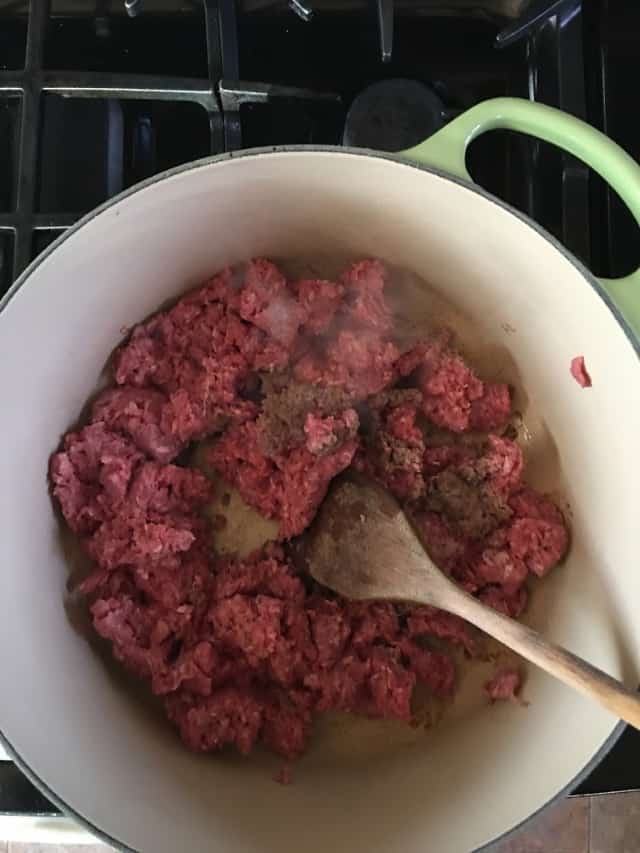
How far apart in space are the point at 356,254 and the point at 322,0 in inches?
14.5

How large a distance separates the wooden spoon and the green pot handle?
42 cm

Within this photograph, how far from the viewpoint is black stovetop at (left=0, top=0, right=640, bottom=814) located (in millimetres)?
1229

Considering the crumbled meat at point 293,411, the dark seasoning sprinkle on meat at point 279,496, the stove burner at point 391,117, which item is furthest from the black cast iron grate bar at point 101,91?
the crumbled meat at point 293,411

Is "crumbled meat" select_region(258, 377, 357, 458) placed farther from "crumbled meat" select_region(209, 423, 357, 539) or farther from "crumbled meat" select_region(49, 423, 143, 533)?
"crumbled meat" select_region(49, 423, 143, 533)

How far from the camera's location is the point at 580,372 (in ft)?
3.97

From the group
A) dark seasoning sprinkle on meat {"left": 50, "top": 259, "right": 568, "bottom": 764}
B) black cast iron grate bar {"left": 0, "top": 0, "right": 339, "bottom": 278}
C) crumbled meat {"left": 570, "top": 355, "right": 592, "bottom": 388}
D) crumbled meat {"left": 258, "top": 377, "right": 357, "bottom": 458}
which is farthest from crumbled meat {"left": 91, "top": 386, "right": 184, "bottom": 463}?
crumbled meat {"left": 570, "top": 355, "right": 592, "bottom": 388}

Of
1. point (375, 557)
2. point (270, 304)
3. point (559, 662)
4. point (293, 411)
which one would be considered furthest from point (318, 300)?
point (559, 662)

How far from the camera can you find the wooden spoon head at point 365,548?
48.9 inches

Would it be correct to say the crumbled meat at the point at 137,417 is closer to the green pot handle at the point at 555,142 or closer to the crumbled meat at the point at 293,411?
the crumbled meat at the point at 293,411

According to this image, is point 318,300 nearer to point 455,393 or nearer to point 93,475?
point 455,393

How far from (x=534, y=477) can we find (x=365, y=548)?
0.31 metres

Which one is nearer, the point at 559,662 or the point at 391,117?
the point at 559,662

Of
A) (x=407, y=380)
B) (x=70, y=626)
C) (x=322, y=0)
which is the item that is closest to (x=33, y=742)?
(x=70, y=626)

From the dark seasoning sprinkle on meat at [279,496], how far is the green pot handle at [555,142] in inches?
11.5
